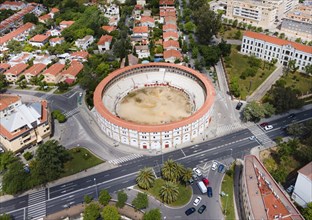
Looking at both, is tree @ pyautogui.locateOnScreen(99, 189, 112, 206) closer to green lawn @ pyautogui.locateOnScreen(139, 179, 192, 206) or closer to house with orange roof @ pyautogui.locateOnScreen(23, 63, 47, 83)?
green lawn @ pyautogui.locateOnScreen(139, 179, 192, 206)

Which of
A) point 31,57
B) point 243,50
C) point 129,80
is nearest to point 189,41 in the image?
point 243,50

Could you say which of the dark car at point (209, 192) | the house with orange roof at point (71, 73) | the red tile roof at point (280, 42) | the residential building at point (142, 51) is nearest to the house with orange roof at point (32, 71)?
the house with orange roof at point (71, 73)

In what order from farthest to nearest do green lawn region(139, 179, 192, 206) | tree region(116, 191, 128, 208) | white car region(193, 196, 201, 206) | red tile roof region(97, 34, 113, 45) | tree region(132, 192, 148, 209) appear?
red tile roof region(97, 34, 113, 45) < green lawn region(139, 179, 192, 206) < white car region(193, 196, 201, 206) < tree region(116, 191, 128, 208) < tree region(132, 192, 148, 209)

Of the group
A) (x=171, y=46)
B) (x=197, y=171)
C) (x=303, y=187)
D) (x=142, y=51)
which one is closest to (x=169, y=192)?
(x=197, y=171)

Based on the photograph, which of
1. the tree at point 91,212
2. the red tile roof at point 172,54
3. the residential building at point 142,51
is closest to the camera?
the tree at point 91,212

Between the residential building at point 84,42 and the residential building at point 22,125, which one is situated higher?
the residential building at point 84,42

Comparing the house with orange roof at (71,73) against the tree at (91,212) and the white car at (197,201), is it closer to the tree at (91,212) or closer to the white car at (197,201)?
the tree at (91,212)

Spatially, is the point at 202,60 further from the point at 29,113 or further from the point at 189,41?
the point at 29,113

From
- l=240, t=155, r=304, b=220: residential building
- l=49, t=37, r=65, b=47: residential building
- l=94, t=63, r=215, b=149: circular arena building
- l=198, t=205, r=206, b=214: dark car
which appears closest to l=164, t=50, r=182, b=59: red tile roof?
l=94, t=63, r=215, b=149: circular arena building
